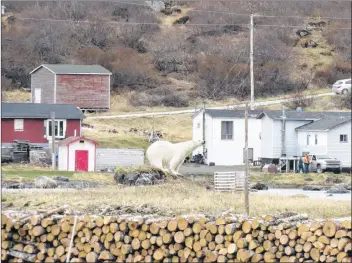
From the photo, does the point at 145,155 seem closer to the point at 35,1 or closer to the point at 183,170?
the point at 183,170

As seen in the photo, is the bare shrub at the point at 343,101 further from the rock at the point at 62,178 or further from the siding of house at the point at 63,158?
the siding of house at the point at 63,158

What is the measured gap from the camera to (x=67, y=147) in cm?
1969

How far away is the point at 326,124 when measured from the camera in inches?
564

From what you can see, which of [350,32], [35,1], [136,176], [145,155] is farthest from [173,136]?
[350,32]

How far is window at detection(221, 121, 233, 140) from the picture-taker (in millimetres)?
19777

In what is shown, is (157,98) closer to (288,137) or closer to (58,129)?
(288,137)

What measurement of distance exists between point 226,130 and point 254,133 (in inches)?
63.8

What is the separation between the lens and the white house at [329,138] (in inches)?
488

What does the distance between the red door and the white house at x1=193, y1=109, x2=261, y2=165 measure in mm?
2344

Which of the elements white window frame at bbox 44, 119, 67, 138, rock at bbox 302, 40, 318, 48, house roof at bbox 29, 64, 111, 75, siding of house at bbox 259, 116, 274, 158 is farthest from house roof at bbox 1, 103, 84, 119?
rock at bbox 302, 40, 318, 48

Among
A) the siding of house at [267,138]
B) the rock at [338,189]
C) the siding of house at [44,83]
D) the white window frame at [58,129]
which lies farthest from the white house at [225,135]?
the siding of house at [44,83]

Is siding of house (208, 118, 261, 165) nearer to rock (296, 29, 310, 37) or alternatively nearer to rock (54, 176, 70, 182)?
rock (296, 29, 310, 37)

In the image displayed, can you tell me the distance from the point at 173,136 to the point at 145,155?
176 cm

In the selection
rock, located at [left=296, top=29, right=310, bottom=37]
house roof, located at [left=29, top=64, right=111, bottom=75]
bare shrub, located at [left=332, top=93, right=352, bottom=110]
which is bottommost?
bare shrub, located at [left=332, top=93, right=352, bottom=110]
